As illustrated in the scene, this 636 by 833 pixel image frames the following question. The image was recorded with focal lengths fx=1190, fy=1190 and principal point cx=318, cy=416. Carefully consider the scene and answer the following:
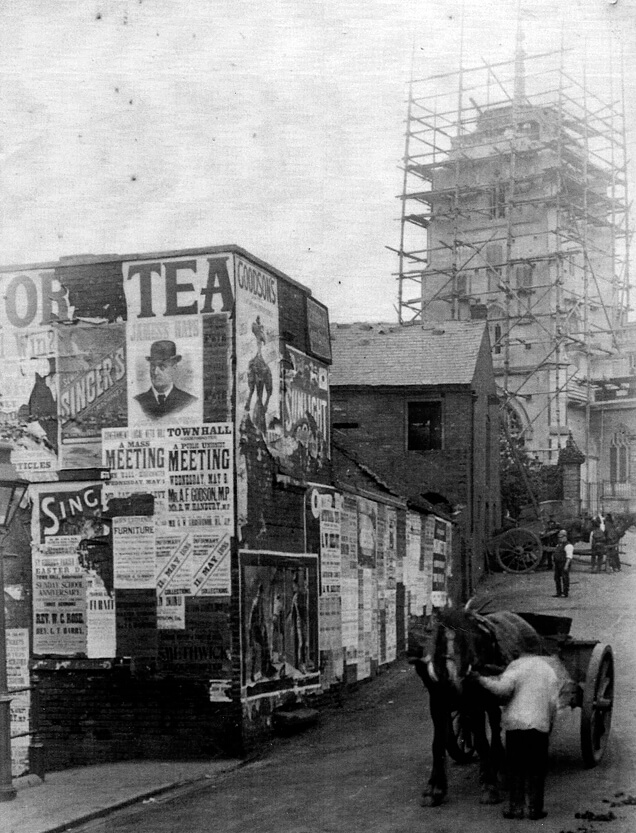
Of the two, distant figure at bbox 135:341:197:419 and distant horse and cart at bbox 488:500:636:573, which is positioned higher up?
distant figure at bbox 135:341:197:419

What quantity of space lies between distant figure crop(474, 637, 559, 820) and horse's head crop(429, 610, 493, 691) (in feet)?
0.87

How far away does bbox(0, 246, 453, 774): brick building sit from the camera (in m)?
13.8

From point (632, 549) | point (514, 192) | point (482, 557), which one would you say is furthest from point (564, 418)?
point (482, 557)

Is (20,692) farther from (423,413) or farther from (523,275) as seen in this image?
(523,275)

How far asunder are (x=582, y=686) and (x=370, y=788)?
85.4 inches

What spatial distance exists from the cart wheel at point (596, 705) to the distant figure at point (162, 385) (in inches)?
228

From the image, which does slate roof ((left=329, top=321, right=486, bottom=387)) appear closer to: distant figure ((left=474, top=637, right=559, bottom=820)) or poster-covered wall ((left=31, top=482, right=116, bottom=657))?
poster-covered wall ((left=31, top=482, right=116, bottom=657))

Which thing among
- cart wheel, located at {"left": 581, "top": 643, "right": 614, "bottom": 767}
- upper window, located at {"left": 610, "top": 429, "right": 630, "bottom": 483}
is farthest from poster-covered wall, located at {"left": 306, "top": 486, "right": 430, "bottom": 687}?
upper window, located at {"left": 610, "top": 429, "right": 630, "bottom": 483}

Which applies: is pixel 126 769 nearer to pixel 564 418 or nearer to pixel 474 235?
pixel 564 418

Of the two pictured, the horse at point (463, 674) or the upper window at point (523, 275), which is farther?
the upper window at point (523, 275)

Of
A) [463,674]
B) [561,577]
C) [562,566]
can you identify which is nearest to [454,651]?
[463,674]

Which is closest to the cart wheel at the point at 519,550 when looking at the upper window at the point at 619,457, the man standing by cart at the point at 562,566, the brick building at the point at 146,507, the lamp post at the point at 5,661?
the man standing by cart at the point at 562,566

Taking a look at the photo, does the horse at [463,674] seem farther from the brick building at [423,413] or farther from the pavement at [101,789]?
the brick building at [423,413]

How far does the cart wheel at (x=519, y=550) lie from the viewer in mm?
35188
